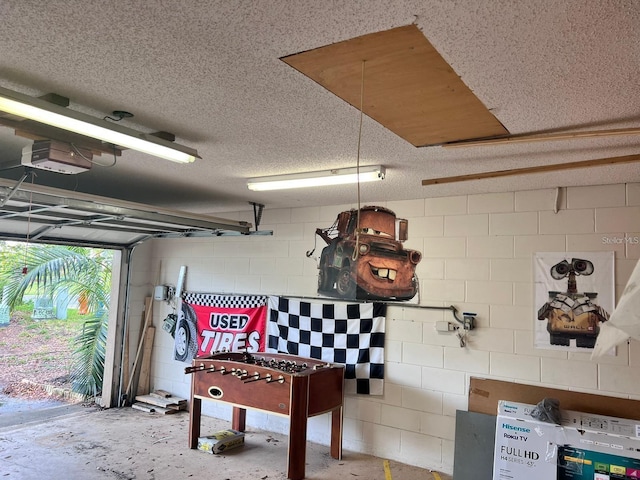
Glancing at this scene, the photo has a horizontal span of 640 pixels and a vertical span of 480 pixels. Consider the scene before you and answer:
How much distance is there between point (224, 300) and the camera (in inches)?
228

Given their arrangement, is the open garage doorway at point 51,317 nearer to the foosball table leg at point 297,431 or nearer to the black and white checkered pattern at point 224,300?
the black and white checkered pattern at point 224,300

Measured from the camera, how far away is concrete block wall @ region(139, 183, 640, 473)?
3633mm

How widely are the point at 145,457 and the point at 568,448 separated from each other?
3.55 meters

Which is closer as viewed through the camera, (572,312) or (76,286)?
(572,312)

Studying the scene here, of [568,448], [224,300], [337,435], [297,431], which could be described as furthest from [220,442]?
[568,448]

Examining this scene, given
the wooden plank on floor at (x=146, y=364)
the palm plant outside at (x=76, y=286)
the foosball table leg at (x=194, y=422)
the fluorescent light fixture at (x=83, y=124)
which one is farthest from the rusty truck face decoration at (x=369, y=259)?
the palm plant outside at (x=76, y=286)

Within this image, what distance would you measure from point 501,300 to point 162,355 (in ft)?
14.7

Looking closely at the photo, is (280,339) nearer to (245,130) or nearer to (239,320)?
(239,320)

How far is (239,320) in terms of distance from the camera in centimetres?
559

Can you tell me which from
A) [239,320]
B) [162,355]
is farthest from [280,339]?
[162,355]

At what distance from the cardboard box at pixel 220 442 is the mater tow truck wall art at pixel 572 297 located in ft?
9.78

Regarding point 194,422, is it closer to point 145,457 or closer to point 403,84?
point 145,457

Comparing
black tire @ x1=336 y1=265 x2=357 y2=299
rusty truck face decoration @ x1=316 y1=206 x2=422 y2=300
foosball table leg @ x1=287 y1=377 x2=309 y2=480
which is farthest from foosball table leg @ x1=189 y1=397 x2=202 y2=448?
black tire @ x1=336 y1=265 x2=357 y2=299

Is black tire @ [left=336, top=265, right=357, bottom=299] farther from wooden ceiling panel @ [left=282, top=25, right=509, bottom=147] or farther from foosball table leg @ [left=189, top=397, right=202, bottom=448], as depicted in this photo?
wooden ceiling panel @ [left=282, top=25, right=509, bottom=147]
